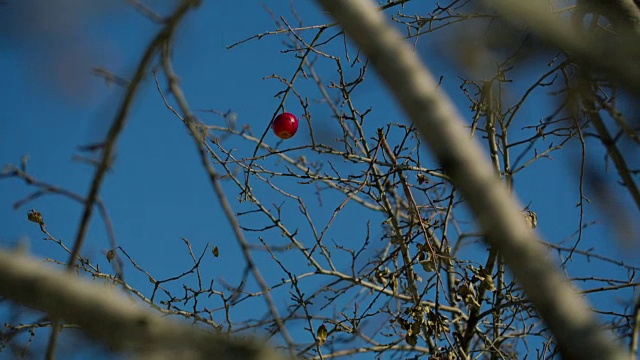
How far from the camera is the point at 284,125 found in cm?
318

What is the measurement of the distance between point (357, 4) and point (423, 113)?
0.58 ft

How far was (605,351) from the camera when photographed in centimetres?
80

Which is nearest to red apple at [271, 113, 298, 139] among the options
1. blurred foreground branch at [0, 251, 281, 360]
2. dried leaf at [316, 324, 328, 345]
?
dried leaf at [316, 324, 328, 345]

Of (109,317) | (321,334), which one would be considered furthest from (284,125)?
(109,317)

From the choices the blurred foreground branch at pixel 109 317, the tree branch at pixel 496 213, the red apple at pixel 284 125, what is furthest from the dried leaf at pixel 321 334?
the tree branch at pixel 496 213

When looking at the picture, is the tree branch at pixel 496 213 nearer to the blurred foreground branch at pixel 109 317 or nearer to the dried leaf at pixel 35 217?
the blurred foreground branch at pixel 109 317

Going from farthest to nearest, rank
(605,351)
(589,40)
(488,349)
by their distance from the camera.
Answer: (488,349) → (589,40) → (605,351)

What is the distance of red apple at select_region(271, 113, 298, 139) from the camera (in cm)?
318

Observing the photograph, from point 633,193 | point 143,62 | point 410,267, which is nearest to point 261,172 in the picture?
point 410,267

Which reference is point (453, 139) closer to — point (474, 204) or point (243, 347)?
point (474, 204)

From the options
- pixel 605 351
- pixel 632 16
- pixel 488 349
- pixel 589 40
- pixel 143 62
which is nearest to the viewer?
pixel 605 351

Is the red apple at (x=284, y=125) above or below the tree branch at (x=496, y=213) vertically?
above

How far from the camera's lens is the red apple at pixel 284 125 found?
125 inches

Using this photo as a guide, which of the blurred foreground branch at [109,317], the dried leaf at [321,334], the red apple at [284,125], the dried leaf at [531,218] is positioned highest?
the red apple at [284,125]
